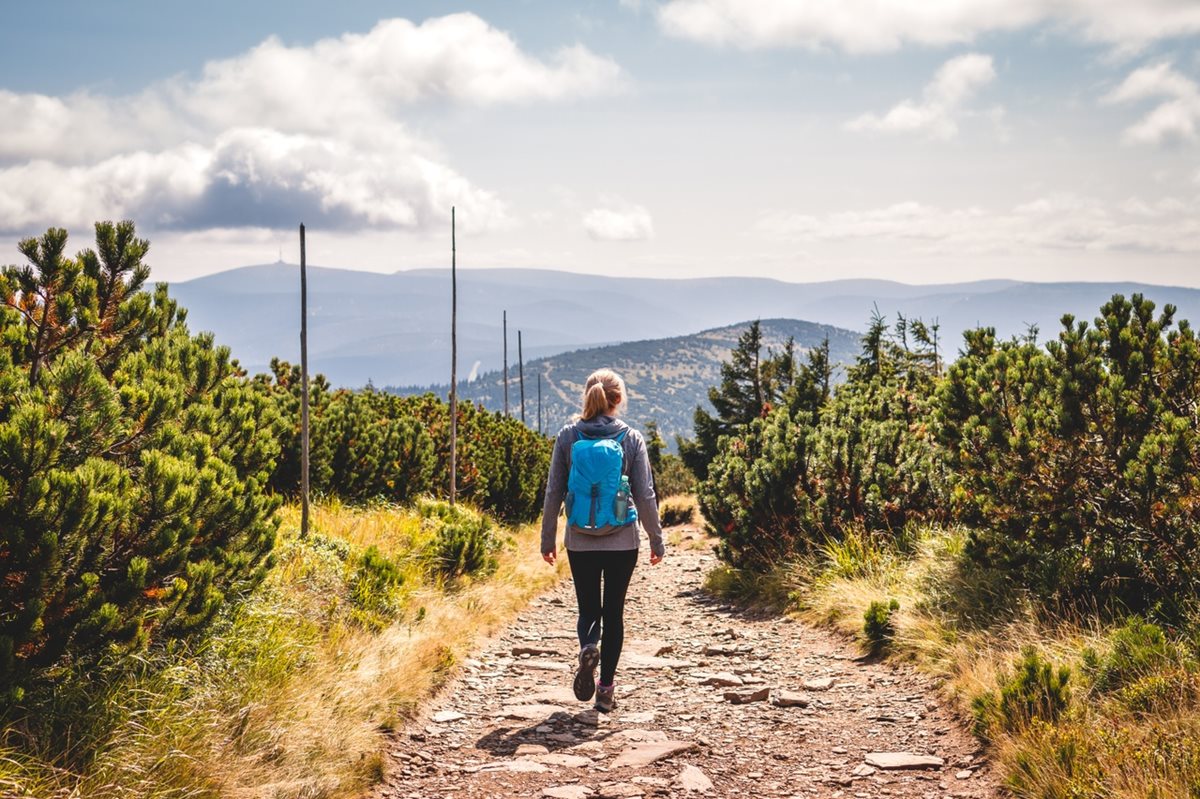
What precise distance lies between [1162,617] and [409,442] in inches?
423

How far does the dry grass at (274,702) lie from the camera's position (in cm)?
360

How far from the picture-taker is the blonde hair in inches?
221

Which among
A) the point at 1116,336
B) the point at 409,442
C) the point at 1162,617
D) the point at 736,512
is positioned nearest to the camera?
the point at 1162,617

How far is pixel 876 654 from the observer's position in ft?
23.0

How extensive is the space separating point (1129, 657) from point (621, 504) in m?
2.95

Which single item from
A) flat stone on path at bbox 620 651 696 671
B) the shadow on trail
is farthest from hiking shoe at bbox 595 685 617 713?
flat stone on path at bbox 620 651 696 671

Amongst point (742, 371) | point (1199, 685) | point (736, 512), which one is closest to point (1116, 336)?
point (1199, 685)

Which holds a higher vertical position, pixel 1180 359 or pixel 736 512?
pixel 1180 359

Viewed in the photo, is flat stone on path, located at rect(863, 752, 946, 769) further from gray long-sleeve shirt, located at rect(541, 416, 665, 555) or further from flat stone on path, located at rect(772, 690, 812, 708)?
gray long-sleeve shirt, located at rect(541, 416, 665, 555)

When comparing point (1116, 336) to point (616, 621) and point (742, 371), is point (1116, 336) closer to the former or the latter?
point (616, 621)

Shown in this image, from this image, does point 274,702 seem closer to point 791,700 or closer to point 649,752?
point 649,752

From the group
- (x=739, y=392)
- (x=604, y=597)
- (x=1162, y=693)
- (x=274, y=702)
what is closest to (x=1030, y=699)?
(x=1162, y=693)

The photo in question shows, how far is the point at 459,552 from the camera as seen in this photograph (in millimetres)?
9938

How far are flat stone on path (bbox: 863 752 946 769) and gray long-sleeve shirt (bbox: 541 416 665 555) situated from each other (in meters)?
1.72
